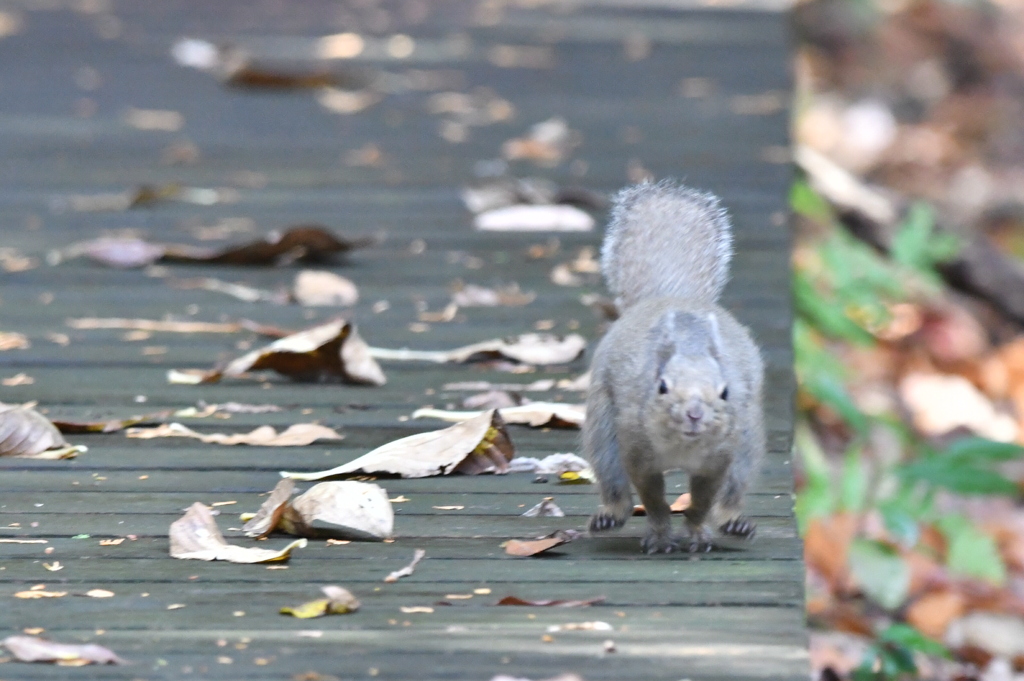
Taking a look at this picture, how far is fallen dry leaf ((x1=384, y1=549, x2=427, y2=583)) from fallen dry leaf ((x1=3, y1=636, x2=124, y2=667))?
499 mm

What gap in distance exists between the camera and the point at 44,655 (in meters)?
2.28

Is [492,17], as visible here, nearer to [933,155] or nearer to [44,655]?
[933,155]

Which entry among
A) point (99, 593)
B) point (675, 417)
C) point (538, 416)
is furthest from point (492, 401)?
→ point (99, 593)

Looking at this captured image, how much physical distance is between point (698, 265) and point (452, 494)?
699mm

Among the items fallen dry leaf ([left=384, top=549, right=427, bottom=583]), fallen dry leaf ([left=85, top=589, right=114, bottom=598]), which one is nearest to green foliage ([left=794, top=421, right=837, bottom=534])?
fallen dry leaf ([left=384, top=549, right=427, bottom=583])

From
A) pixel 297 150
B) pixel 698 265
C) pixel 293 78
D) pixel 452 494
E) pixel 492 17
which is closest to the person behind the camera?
pixel 452 494

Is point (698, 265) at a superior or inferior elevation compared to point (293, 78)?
inferior

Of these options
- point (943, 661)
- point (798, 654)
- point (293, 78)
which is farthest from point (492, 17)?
point (798, 654)

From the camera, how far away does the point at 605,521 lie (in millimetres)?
2949

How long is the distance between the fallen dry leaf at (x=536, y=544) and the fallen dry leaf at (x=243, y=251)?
217cm

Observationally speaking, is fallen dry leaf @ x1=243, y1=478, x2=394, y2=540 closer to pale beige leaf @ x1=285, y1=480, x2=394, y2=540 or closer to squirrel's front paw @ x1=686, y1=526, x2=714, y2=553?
pale beige leaf @ x1=285, y1=480, x2=394, y2=540

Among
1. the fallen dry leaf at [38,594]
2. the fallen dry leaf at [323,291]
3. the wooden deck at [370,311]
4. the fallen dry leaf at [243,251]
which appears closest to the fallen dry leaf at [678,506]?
the wooden deck at [370,311]

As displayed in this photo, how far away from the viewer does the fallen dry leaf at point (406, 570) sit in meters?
2.65

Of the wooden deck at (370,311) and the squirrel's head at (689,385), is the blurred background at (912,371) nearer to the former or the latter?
the wooden deck at (370,311)
